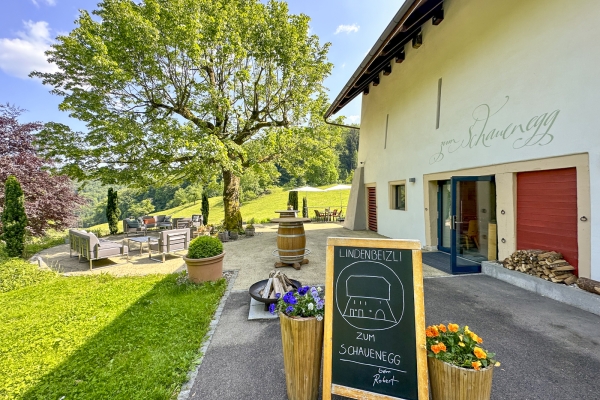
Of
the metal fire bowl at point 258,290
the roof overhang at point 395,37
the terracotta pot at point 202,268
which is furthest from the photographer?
the terracotta pot at point 202,268

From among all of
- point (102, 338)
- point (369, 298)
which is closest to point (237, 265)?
point (102, 338)

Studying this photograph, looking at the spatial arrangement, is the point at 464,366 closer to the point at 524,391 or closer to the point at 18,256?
the point at 524,391

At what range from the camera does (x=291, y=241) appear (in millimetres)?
5289

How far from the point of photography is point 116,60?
24.5 feet

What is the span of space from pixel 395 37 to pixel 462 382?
746cm

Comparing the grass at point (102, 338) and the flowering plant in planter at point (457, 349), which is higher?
the flowering plant in planter at point (457, 349)

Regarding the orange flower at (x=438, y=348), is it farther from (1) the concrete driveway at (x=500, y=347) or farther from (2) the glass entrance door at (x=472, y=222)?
(2) the glass entrance door at (x=472, y=222)

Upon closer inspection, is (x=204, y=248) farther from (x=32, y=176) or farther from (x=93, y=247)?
(x=32, y=176)

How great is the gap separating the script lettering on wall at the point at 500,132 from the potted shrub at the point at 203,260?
19.2ft

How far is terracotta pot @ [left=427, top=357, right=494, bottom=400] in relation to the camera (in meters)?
1.40

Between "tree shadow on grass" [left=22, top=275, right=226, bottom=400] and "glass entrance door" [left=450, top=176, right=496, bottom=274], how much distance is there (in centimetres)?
489

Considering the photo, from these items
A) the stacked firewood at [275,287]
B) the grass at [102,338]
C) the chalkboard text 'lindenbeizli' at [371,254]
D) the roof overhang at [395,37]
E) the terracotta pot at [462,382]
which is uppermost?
the roof overhang at [395,37]

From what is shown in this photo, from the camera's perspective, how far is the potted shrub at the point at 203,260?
451cm

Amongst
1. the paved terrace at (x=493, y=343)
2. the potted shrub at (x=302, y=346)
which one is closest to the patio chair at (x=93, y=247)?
the paved terrace at (x=493, y=343)
